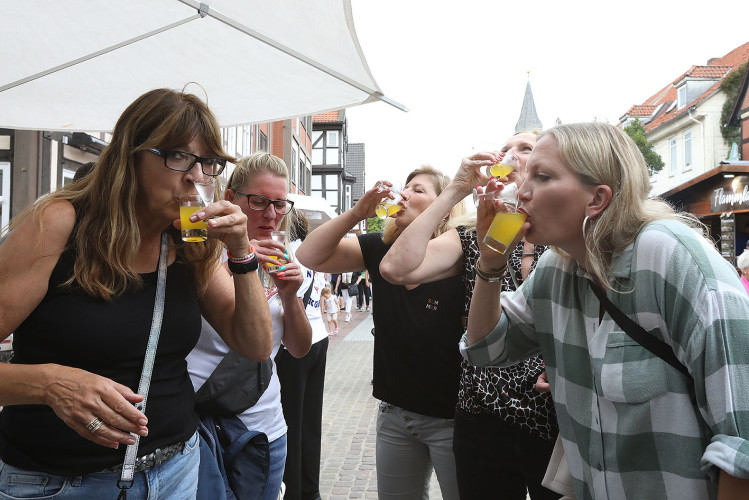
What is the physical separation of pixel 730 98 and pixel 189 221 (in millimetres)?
39673

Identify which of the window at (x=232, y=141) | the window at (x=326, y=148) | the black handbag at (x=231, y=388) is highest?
the window at (x=326, y=148)

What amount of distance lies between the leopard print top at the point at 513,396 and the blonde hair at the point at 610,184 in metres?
0.62

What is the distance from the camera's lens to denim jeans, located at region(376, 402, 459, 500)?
9.08 ft

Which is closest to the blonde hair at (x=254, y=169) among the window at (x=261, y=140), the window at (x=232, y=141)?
the window at (x=232, y=141)

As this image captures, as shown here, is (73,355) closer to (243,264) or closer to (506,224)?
(243,264)

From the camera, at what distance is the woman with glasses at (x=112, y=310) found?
4.98 feet

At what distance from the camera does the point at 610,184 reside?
1.72 metres

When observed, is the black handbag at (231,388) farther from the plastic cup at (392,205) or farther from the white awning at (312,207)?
the white awning at (312,207)

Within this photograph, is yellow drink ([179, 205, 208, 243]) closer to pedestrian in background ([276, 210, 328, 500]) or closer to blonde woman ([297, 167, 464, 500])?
blonde woman ([297, 167, 464, 500])

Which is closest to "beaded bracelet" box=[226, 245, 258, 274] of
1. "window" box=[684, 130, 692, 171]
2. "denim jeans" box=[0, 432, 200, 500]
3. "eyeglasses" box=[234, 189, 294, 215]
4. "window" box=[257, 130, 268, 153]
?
"denim jeans" box=[0, 432, 200, 500]

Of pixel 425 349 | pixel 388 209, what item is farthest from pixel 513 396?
pixel 388 209

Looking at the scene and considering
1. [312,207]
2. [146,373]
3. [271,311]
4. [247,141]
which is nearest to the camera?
[146,373]

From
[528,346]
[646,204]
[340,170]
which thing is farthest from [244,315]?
[340,170]

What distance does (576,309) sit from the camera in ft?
5.88
